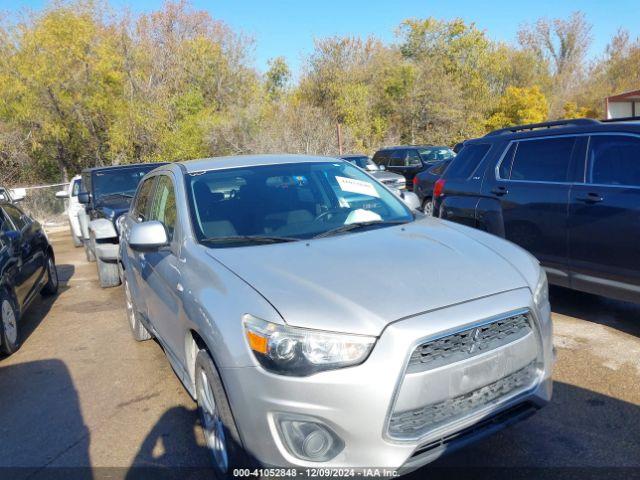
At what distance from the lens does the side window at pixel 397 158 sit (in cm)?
1794

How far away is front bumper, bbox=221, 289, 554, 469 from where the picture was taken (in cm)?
226

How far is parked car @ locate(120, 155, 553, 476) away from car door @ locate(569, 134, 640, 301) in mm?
1757

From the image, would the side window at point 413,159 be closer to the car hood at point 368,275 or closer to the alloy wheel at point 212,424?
the car hood at point 368,275

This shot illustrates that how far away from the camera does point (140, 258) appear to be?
4.44m

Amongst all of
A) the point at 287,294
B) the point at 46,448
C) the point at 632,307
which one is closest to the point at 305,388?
the point at 287,294

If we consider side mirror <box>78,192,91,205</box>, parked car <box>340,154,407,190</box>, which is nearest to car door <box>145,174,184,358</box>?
side mirror <box>78,192,91,205</box>

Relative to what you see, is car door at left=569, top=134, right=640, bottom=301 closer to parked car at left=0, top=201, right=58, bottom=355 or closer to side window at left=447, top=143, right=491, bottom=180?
side window at left=447, top=143, right=491, bottom=180

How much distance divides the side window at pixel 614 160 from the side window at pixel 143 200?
3.85 m

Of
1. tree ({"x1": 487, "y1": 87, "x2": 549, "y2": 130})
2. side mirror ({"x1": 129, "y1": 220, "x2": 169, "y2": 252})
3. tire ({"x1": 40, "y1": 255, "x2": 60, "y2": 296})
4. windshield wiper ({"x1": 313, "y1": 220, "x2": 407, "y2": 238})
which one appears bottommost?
tire ({"x1": 40, "y1": 255, "x2": 60, "y2": 296})

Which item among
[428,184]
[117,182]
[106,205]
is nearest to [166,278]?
[106,205]

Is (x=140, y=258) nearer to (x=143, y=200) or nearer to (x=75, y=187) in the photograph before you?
(x=143, y=200)

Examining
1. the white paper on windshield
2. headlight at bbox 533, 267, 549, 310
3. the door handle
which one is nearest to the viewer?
headlight at bbox 533, 267, 549, 310

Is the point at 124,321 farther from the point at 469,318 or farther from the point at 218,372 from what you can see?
the point at 469,318

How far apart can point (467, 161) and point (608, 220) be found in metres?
2.03
